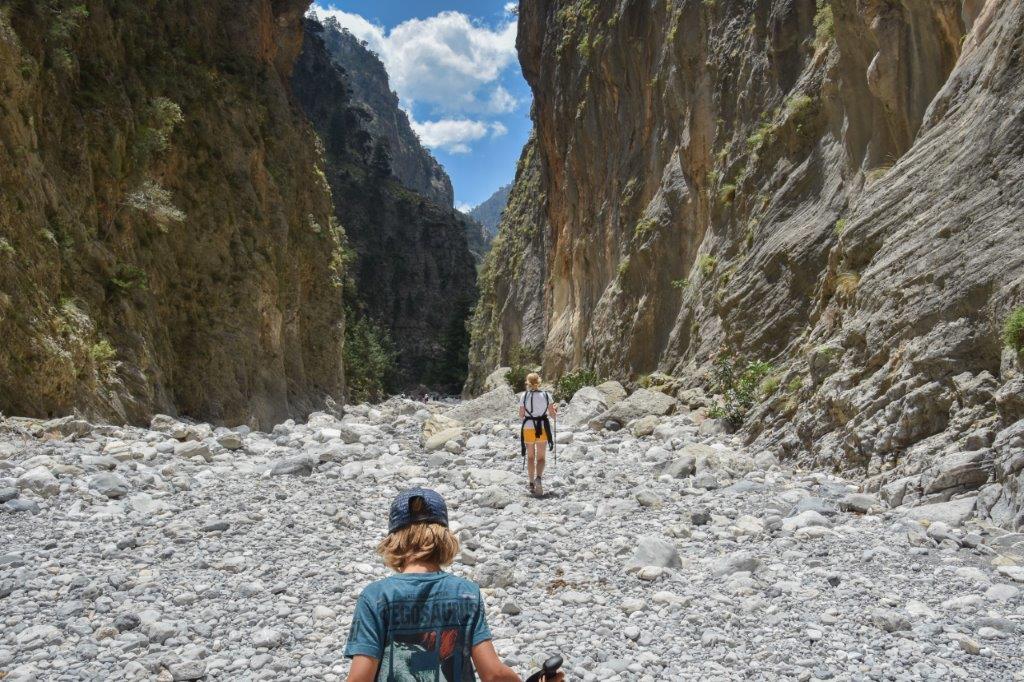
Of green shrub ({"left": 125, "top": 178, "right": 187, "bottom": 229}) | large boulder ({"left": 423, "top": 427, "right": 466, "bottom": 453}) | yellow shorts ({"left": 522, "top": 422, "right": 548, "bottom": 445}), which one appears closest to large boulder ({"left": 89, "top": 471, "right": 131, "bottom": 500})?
yellow shorts ({"left": 522, "top": 422, "right": 548, "bottom": 445})

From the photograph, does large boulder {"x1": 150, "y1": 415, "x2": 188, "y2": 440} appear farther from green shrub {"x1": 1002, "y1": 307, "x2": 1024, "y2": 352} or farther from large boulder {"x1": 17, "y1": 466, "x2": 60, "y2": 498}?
green shrub {"x1": 1002, "y1": 307, "x2": 1024, "y2": 352}

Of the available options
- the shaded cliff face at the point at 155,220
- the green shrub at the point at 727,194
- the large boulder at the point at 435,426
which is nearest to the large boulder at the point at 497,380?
the shaded cliff face at the point at 155,220

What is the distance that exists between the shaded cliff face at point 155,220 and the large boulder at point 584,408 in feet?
27.8

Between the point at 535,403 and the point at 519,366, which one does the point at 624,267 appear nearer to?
the point at 519,366

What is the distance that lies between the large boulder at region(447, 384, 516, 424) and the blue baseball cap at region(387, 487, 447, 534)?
14941mm

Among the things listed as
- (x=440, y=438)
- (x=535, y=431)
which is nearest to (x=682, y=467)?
(x=535, y=431)

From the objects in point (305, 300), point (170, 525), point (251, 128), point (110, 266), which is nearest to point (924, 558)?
point (170, 525)

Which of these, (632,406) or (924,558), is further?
(632,406)

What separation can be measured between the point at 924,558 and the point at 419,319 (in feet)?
224

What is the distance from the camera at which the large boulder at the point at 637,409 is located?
14.3 m

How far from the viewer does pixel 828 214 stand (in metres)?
12.2

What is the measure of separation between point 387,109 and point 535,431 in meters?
115

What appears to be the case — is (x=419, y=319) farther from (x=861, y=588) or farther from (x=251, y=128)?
(x=861, y=588)

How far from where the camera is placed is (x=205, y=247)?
18594 millimetres
